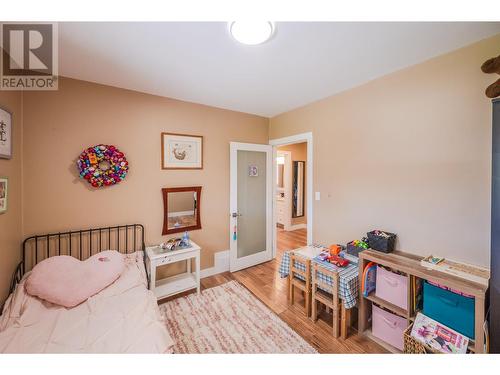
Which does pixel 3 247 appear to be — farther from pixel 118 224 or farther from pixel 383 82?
pixel 383 82

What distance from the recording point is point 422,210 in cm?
170

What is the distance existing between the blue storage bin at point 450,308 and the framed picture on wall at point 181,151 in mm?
2640

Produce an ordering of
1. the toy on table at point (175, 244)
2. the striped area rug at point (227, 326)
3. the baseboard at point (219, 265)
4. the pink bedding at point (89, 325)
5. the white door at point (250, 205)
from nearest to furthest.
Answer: the pink bedding at point (89, 325)
the striped area rug at point (227, 326)
the toy on table at point (175, 244)
the baseboard at point (219, 265)
the white door at point (250, 205)

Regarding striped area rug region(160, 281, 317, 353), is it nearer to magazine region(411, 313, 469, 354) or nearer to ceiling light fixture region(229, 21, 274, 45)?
magazine region(411, 313, 469, 354)

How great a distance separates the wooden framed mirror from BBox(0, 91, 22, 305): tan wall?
4.03 ft

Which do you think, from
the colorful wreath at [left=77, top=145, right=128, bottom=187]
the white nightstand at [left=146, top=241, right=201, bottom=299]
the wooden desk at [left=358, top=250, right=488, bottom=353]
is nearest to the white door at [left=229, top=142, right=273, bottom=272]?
the white nightstand at [left=146, top=241, right=201, bottom=299]

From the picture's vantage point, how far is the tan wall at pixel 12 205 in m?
1.51

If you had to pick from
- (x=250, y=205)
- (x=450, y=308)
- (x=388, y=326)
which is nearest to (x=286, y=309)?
(x=388, y=326)

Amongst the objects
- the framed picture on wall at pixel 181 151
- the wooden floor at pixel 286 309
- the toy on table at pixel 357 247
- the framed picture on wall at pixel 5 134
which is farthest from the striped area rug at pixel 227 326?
the framed picture on wall at pixel 5 134

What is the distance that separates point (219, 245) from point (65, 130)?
88.2 inches

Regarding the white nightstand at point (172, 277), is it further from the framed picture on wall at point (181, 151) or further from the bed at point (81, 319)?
the framed picture on wall at point (181, 151)

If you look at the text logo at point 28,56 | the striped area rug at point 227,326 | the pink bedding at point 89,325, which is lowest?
the striped area rug at point 227,326

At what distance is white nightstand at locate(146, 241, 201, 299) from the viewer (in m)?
2.12
